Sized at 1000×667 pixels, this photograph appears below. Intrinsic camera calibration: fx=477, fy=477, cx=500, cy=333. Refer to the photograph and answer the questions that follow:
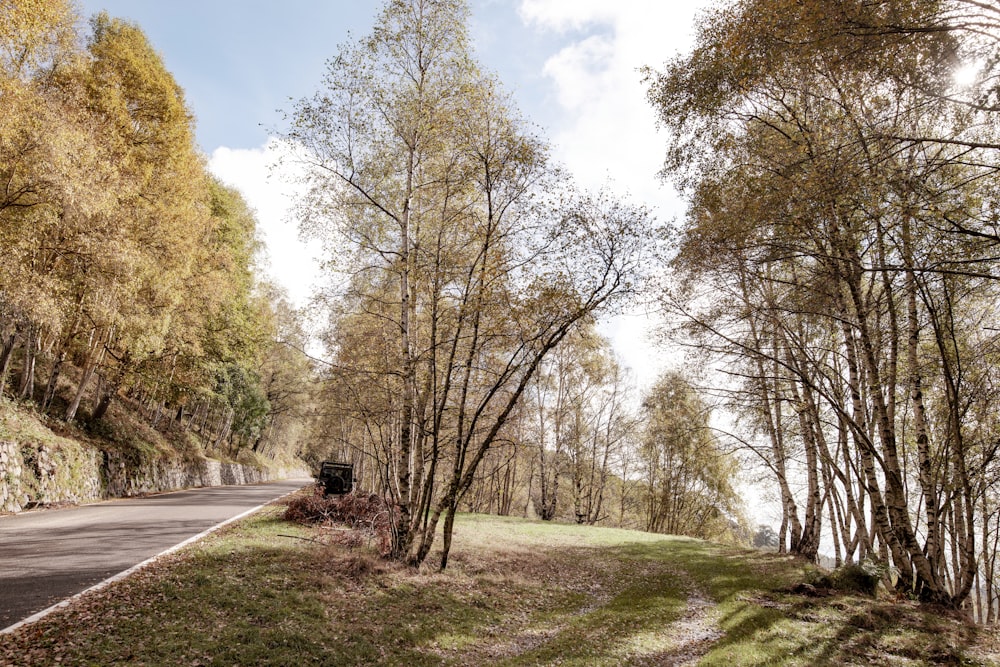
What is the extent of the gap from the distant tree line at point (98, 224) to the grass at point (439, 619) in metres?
7.94

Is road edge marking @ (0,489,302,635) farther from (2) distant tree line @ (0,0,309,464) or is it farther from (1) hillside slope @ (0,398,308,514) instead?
(2) distant tree line @ (0,0,309,464)

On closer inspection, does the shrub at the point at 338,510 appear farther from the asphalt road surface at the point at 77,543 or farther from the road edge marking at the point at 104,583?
the road edge marking at the point at 104,583

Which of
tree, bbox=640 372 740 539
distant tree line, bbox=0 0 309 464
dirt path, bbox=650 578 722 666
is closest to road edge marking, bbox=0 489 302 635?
distant tree line, bbox=0 0 309 464

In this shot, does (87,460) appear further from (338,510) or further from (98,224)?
(338,510)

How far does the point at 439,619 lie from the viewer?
7.64m

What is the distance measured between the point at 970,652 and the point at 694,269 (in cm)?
678

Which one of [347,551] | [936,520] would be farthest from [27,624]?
[936,520]

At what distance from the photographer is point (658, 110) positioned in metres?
9.58

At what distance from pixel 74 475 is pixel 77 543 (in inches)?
279

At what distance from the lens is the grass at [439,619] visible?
5387 millimetres

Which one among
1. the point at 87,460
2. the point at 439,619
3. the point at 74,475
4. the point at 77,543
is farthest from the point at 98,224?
the point at 439,619

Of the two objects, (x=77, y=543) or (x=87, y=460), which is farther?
(x=87, y=460)

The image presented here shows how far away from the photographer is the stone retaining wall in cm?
1134

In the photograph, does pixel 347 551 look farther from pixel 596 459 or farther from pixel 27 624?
pixel 596 459
